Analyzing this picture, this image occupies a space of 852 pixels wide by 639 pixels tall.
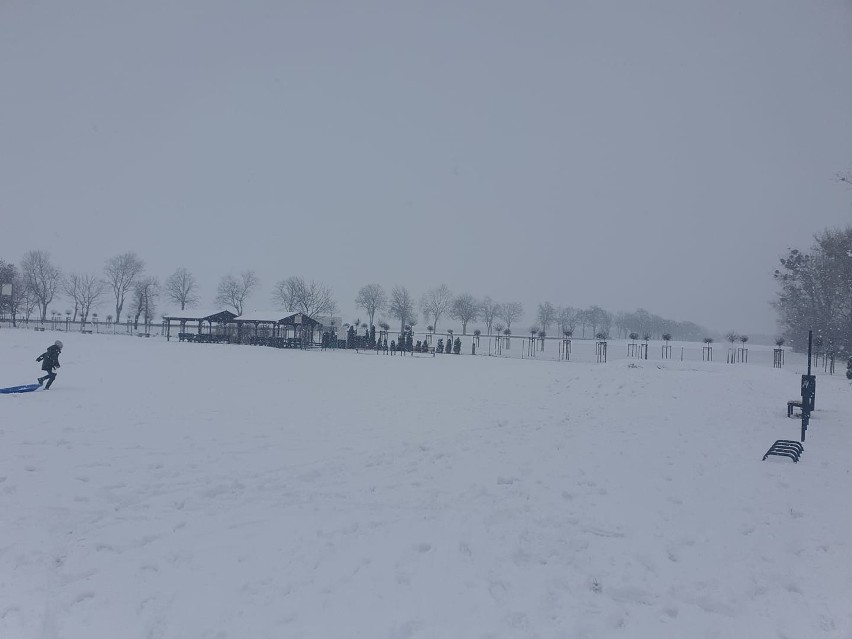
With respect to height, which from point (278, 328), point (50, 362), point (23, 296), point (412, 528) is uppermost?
point (23, 296)

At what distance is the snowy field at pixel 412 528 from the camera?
425 cm

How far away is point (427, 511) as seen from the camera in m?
6.35

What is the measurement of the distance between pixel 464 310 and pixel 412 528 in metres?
99.6

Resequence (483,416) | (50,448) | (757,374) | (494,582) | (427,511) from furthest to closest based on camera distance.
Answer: (757,374) → (483,416) → (50,448) → (427,511) → (494,582)

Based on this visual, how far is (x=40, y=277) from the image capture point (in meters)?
78.2

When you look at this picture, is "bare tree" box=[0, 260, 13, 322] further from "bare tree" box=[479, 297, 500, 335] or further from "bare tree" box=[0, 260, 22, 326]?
"bare tree" box=[479, 297, 500, 335]

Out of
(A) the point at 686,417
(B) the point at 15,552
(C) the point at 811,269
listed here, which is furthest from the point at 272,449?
(C) the point at 811,269

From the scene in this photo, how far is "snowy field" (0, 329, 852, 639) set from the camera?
4246 millimetres

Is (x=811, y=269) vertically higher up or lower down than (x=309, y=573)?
higher up

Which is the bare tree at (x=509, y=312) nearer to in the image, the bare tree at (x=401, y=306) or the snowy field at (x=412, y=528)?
the bare tree at (x=401, y=306)

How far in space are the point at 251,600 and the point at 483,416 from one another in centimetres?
941

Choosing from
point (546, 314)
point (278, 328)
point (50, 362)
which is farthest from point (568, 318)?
point (50, 362)

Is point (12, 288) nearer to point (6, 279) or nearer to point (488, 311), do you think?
point (6, 279)

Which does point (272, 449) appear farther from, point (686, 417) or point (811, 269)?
point (811, 269)
